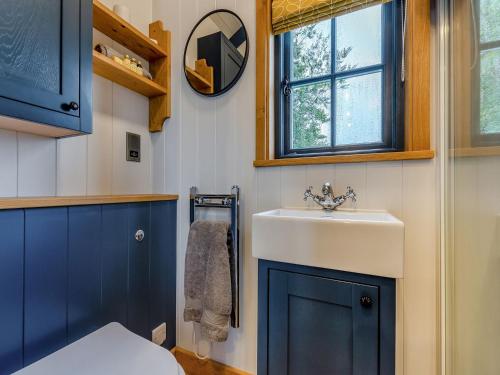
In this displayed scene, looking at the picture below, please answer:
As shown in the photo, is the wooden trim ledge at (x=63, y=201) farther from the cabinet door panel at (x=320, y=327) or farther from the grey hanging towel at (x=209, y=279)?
the cabinet door panel at (x=320, y=327)

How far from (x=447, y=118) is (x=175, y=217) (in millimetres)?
1311

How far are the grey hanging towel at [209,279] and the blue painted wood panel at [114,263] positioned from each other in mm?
279

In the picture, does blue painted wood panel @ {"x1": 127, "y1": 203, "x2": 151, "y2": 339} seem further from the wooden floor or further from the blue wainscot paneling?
the wooden floor

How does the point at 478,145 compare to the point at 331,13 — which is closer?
the point at 478,145

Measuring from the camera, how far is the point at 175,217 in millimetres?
1387

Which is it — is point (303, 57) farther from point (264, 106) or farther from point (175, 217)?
point (175, 217)

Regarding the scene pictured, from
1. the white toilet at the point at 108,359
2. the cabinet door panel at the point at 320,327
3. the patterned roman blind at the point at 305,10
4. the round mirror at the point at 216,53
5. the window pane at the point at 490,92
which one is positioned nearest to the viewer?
the window pane at the point at 490,92

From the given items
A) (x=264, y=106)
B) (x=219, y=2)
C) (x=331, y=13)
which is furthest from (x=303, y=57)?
(x=219, y=2)

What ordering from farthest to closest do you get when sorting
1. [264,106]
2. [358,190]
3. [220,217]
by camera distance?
[220,217]
[264,106]
[358,190]

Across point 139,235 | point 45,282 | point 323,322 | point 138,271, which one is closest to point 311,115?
point 323,322

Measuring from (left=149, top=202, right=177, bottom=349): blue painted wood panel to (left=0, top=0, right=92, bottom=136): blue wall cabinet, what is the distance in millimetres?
570

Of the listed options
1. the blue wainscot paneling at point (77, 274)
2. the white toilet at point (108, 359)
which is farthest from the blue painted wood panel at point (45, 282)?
the white toilet at point (108, 359)

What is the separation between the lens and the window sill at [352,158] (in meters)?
0.88

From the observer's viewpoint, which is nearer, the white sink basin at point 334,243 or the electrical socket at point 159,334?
the white sink basin at point 334,243
